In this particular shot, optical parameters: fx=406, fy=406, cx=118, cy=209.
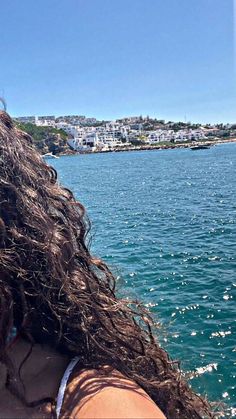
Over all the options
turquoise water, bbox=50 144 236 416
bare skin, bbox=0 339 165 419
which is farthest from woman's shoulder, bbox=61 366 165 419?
turquoise water, bbox=50 144 236 416

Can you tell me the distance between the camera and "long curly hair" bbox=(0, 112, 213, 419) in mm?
1257

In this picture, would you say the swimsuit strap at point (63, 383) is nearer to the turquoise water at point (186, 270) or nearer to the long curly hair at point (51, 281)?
the long curly hair at point (51, 281)

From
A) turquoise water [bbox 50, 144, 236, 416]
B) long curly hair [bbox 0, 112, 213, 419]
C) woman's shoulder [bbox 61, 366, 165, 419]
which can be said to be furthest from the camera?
turquoise water [bbox 50, 144, 236, 416]

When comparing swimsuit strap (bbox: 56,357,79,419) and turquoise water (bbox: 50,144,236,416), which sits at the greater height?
swimsuit strap (bbox: 56,357,79,419)

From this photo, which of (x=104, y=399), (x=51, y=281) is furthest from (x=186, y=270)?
(x=104, y=399)

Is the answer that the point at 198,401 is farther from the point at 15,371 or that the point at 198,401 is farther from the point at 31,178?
the point at 31,178

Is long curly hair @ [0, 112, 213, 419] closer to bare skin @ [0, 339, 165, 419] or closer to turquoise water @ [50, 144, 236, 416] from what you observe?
bare skin @ [0, 339, 165, 419]

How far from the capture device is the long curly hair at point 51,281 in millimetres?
1257

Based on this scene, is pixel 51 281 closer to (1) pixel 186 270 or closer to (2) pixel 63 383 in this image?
(2) pixel 63 383

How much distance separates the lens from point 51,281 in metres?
1.28

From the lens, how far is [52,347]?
1.31 meters

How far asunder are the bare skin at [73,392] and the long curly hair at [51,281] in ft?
0.15

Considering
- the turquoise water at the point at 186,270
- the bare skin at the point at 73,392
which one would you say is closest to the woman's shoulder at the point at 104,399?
the bare skin at the point at 73,392

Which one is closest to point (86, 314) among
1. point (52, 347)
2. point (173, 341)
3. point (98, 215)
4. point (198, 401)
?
point (52, 347)
